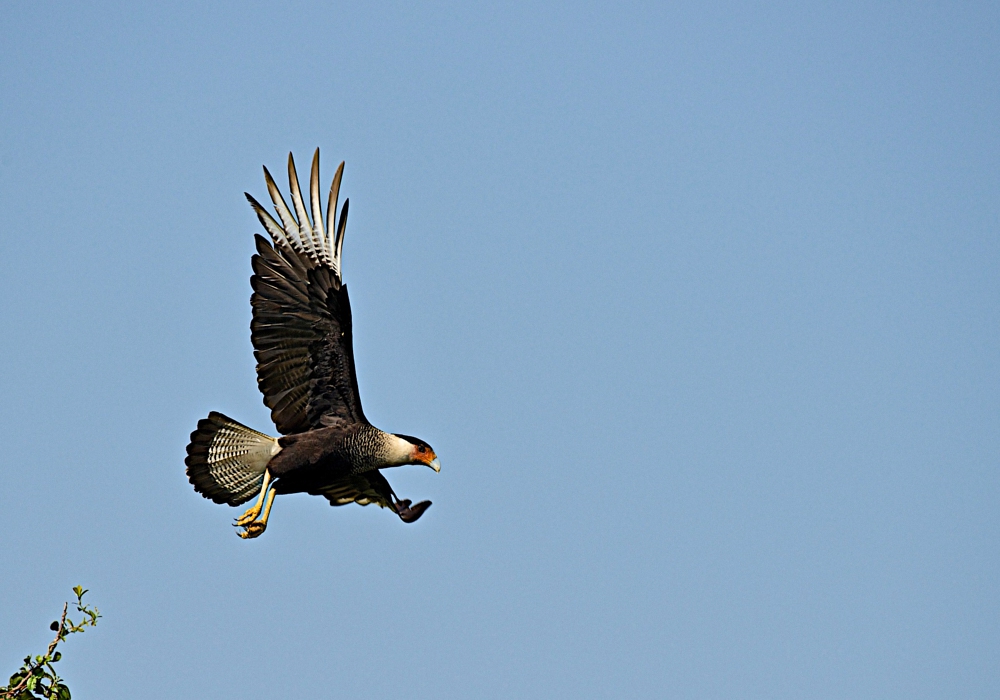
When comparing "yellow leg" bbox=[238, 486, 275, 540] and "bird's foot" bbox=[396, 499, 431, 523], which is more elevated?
"bird's foot" bbox=[396, 499, 431, 523]

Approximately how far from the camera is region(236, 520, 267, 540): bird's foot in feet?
29.8

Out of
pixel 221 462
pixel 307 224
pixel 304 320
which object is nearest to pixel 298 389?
pixel 304 320

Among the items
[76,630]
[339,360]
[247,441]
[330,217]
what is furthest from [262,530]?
[76,630]

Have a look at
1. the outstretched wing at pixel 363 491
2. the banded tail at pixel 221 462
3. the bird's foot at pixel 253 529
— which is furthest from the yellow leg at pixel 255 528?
the outstretched wing at pixel 363 491

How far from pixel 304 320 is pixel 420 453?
1411 mm

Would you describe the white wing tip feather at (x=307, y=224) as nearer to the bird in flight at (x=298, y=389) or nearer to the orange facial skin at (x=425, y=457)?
the bird in flight at (x=298, y=389)

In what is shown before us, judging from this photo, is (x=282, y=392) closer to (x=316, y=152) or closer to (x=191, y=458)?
(x=191, y=458)

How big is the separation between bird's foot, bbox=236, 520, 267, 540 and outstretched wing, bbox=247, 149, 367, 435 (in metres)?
0.74

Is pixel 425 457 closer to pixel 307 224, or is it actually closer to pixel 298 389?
pixel 298 389

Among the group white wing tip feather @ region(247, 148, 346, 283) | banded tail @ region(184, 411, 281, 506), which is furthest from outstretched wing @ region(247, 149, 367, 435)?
banded tail @ region(184, 411, 281, 506)

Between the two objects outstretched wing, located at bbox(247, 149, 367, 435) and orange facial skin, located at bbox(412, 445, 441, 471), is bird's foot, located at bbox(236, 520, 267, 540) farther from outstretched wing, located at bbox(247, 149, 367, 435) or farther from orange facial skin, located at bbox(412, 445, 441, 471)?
orange facial skin, located at bbox(412, 445, 441, 471)

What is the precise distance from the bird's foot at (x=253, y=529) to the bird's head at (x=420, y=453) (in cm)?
122

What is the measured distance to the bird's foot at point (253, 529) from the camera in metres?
9.09

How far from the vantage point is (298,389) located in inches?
368
